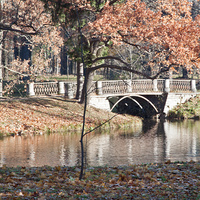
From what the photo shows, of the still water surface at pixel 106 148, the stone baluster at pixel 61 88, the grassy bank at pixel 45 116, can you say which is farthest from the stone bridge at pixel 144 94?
the still water surface at pixel 106 148

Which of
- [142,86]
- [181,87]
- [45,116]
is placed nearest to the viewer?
[45,116]

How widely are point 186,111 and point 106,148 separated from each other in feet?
53.6

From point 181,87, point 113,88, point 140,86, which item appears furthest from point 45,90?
point 181,87

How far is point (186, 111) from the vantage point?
3047cm

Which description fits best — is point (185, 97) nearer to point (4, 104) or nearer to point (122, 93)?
point (122, 93)

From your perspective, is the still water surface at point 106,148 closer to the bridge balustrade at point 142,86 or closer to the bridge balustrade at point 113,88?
the bridge balustrade at point 113,88

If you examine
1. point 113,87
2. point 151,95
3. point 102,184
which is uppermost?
point 113,87

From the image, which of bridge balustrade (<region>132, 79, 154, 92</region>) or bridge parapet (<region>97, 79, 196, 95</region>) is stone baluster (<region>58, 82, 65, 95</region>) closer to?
bridge parapet (<region>97, 79, 196, 95</region>)

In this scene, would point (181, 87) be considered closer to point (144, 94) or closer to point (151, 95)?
point (151, 95)

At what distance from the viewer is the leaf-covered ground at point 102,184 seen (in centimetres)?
634

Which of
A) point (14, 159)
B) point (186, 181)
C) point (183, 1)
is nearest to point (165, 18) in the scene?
point (183, 1)

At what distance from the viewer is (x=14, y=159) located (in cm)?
1297

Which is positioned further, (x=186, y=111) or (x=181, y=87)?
(x=181, y=87)

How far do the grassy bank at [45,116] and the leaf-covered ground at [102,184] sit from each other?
34.2 feet
